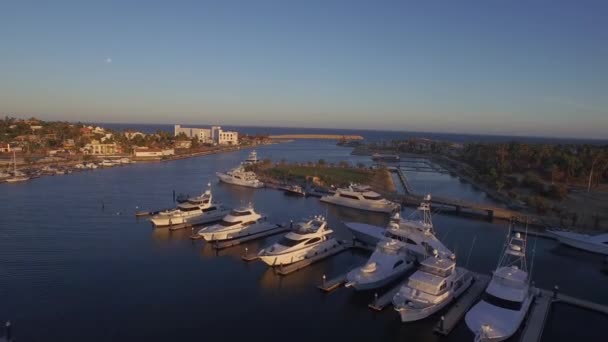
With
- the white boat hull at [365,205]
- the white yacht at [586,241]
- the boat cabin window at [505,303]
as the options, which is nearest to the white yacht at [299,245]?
the boat cabin window at [505,303]

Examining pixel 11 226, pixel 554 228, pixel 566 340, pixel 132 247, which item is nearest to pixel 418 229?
pixel 566 340

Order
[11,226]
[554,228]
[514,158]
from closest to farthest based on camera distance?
[11,226], [554,228], [514,158]

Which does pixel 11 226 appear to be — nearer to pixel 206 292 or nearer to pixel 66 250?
pixel 66 250

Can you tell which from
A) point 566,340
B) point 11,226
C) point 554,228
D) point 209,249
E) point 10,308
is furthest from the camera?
point 554,228

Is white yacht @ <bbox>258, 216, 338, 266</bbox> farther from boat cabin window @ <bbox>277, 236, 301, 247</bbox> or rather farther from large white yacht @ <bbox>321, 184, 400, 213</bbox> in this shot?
large white yacht @ <bbox>321, 184, 400, 213</bbox>

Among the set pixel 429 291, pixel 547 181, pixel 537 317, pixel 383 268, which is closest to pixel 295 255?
pixel 383 268

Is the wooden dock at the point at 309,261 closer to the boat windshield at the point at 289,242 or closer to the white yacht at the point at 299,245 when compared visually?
the white yacht at the point at 299,245
